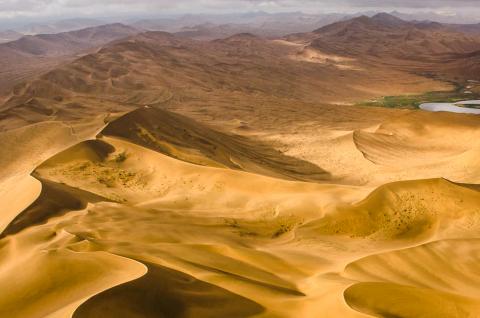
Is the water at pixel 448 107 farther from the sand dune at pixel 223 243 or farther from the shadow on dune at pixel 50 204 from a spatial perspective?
the shadow on dune at pixel 50 204

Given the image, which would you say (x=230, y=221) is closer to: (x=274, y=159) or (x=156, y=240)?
(x=156, y=240)

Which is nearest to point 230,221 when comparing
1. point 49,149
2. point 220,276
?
point 220,276

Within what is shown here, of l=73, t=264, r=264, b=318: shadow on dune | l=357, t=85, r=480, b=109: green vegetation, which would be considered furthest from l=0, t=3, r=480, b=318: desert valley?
l=357, t=85, r=480, b=109: green vegetation

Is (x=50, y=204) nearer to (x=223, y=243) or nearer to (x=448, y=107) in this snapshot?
(x=223, y=243)

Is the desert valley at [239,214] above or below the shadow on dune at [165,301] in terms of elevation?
below

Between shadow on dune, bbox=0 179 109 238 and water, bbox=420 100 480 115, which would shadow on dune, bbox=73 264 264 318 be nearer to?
shadow on dune, bbox=0 179 109 238

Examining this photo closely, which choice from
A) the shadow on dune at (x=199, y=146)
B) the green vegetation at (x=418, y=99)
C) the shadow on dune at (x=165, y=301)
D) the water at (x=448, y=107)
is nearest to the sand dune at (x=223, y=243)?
the shadow on dune at (x=165, y=301)

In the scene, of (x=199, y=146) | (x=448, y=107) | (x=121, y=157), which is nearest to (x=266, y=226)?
(x=121, y=157)
